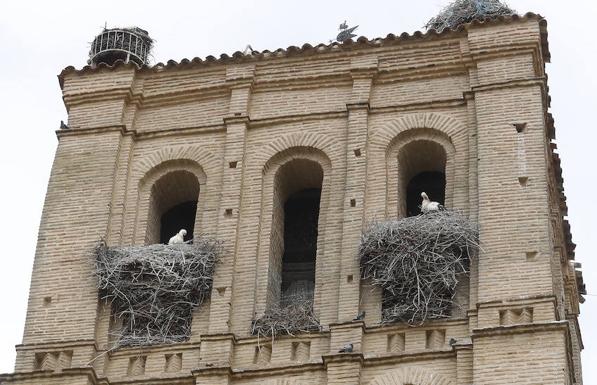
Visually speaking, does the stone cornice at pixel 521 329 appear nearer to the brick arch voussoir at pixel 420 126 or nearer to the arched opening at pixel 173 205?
the brick arch voussoir at pixel 420 126

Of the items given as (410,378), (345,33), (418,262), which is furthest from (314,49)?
(410,378)

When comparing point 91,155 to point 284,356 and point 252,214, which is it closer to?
point 252,214

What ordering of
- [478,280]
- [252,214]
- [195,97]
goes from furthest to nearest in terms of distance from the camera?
[195,97] < [252,214] < [478,280]

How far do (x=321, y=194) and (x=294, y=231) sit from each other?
82cm

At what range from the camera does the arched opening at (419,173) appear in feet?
86.3

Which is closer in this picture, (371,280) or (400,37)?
(371,280)

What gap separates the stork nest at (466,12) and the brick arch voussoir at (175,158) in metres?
3.55

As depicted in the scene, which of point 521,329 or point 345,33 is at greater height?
point 345,33

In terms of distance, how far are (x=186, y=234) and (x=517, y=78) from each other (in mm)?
4601

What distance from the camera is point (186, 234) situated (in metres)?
26.6

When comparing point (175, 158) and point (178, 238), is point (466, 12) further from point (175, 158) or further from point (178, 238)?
point (178, 238)

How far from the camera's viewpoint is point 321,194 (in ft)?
85.7

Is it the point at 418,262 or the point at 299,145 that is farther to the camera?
the point at 299,145

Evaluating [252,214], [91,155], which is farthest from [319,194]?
[91,155]
